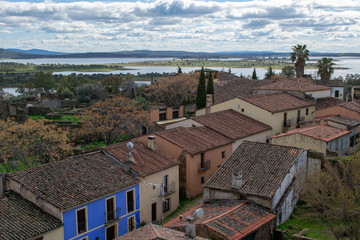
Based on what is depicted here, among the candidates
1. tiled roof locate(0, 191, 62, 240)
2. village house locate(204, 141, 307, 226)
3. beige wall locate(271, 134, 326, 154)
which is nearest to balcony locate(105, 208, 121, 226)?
tiled roof locate(0, 191, 62, 240)

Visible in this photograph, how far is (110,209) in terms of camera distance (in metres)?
22.7

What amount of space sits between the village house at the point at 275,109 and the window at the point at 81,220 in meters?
23.1

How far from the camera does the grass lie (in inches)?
767

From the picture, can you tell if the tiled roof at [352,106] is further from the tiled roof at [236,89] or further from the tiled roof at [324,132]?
the tiled roof at [236,89]

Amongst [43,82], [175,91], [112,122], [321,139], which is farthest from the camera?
[43,82]

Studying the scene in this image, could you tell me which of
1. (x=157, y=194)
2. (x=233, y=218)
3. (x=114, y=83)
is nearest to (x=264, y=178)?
(x=233, y=218)

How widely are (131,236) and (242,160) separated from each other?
997cm

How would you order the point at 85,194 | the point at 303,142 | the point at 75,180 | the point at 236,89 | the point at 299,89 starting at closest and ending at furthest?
the point at 85,194 → the point at 75,180 → the point at 303,142 → the point at 299,89 → the point at 236,89

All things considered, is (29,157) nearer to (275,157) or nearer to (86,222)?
(86,222)

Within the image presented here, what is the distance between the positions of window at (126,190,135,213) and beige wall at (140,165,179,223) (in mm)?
796

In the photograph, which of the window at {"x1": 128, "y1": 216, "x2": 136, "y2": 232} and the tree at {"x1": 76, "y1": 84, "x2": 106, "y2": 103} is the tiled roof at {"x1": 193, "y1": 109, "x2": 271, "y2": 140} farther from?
the tree at {"x1": 76, "y1": 84, "x2": 106, "y2": 103}

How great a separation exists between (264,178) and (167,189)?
8.03m

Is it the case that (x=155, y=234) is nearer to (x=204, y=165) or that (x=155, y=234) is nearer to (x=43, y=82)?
(x=204, y=165)

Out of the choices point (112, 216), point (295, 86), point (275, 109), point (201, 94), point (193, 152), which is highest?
point (295, 86)
